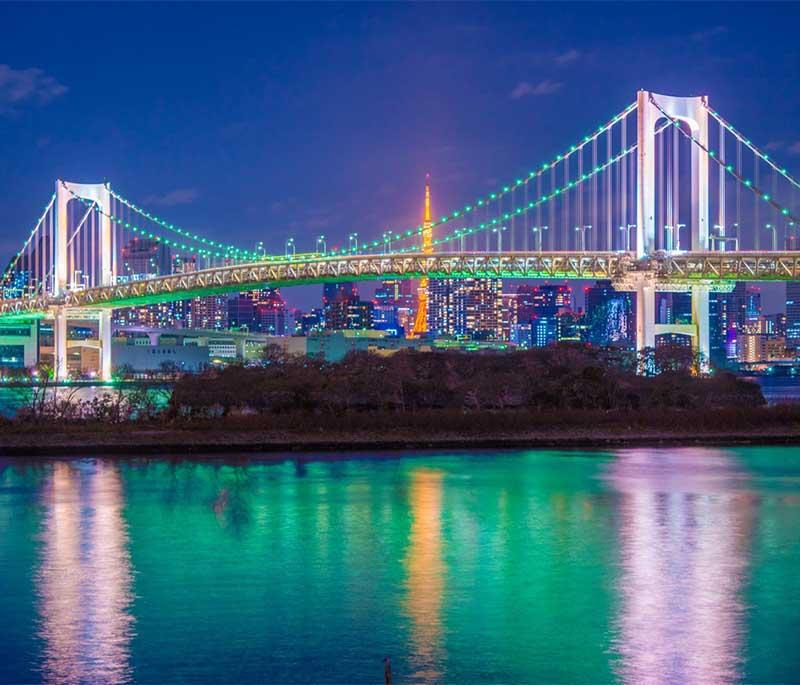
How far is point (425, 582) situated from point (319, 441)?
12278 mm

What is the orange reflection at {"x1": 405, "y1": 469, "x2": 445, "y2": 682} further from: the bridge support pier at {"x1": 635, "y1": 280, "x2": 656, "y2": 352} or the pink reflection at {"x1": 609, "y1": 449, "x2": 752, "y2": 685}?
the bridge support pier at {"x1": 635, "y1": 280, "x2": 656, "y2": 352}

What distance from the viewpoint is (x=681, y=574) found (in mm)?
10898

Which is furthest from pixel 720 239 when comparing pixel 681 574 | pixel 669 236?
pixel 681 574

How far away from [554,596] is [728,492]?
280 inches

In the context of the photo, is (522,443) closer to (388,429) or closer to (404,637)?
(388,429)

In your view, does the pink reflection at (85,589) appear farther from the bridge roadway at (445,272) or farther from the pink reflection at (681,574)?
the bridge roadway at (445,272)

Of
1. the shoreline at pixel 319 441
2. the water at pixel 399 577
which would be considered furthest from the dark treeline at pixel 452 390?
the water at pixel 399 577

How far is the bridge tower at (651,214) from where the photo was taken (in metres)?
32.9

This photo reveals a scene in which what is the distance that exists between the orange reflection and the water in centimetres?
3

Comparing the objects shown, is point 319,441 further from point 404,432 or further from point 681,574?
point 681,574

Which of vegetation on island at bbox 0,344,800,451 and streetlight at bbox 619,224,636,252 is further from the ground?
streetlight at bbox 619,224,636,252

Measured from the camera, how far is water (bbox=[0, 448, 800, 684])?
815 cm

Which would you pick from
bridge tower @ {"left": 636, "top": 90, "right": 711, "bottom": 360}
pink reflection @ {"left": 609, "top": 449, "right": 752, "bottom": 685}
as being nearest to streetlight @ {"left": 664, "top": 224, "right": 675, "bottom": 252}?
bridge tower @ {"left": 636, "top": 90, "right": 711, "bottom": 360}

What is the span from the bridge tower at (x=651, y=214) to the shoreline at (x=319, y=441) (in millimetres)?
7945
